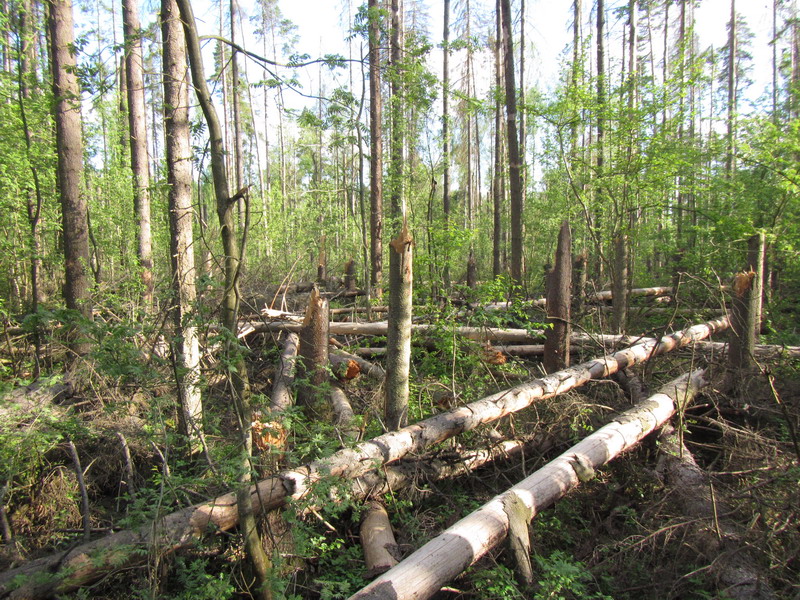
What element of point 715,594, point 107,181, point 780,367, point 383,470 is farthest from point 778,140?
point 107,181

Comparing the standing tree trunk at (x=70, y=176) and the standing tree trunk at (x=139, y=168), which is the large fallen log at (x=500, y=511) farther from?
the standing tree trunk at (x=139, y=168)

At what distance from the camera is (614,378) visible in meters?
5.92

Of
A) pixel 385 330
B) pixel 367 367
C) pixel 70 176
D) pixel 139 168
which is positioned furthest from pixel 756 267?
pixel 139 168

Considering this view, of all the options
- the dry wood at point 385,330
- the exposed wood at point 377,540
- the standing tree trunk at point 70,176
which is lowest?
the exposed wood at point 377,540

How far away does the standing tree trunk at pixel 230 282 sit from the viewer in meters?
2.61

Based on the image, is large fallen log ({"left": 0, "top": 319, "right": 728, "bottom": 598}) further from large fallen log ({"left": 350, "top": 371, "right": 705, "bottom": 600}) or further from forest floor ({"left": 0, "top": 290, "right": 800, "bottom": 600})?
large fallen log ({"left": 350, "top": 371, "right": 705, "bottom": 600})

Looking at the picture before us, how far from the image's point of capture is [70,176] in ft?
20.0

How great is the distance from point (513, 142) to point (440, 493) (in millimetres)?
7914

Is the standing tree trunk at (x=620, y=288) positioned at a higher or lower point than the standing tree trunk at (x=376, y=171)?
lower

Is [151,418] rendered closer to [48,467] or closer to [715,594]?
[48,467]

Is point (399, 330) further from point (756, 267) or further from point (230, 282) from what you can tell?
point (756, 267)

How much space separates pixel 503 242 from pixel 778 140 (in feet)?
49.1

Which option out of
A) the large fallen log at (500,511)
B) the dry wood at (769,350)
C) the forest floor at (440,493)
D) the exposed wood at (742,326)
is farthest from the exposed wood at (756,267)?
the large fallen log at (500,511)

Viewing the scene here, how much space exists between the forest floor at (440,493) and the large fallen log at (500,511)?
234 millimetres
